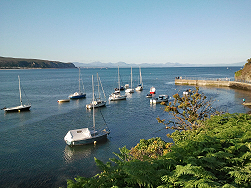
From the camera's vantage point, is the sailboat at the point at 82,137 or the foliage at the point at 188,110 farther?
the sailboat at the point at 82,137

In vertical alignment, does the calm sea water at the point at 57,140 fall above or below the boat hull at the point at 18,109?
below

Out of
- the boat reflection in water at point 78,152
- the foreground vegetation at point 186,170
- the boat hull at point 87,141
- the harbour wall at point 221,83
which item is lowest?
the boat reflection in water at point 78,152

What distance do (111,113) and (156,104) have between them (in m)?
13.6

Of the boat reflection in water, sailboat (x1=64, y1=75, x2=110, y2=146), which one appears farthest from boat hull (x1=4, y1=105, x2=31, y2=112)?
the boat reflection in water

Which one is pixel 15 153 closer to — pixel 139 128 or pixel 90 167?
pixel 90 167

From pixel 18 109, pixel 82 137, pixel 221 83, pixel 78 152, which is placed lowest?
pixel 78 152

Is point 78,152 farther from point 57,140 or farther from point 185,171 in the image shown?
point 185,171

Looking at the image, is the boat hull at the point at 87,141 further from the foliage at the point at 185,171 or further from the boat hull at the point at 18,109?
the boat hull at the point at 18,109

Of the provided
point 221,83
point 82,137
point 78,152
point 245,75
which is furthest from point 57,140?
point 245,75

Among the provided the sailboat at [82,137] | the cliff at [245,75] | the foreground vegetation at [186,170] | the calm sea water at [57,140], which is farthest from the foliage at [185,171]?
the cliff at [245,75]

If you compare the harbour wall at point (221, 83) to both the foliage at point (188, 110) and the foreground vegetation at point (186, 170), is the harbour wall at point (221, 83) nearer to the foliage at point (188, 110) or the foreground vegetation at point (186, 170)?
the foliage at point (188, 110)

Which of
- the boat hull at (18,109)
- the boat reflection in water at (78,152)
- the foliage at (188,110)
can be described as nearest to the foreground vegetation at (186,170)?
the foliage at (188,110)

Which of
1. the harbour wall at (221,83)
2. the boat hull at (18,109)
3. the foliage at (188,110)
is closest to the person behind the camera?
the foliage at (188,110)

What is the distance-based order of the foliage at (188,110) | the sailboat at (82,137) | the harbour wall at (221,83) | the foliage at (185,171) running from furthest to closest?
the harbour wall at (221,83) < the sailboat at (82,137) < the foliage at (188,110) < the foliage at (185,171)
